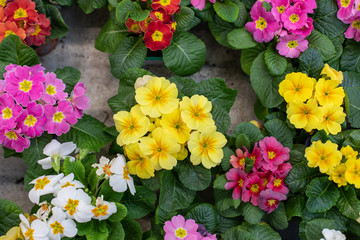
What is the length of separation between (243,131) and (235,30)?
1.81 ft

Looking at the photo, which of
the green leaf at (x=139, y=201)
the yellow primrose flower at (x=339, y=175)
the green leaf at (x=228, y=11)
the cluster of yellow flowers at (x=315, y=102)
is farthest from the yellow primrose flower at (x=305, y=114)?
the green leaf at (x=139, y=201)

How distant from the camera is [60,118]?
200 cm

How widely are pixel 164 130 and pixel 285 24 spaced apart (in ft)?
2.72

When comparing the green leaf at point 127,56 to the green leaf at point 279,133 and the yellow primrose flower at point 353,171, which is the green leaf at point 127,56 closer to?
the green leaf at point 279,133

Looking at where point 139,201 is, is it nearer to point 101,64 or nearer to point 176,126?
point 176,126

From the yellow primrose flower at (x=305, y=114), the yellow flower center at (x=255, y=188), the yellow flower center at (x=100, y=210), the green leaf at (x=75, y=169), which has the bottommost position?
the yellow flower center at (x=255, y=188)

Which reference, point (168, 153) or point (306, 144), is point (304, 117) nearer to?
point (306, 144)

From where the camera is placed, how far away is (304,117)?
1.96m

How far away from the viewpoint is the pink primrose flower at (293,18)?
2.10 m

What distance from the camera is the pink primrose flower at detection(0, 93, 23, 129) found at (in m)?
1.87

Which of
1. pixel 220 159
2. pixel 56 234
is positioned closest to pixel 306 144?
pixel 220 159

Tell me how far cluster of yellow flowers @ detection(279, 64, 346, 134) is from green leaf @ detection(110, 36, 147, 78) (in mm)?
750

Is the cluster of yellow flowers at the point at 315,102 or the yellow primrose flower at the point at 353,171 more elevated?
the cluster of yellow flowers at the point at 315,102

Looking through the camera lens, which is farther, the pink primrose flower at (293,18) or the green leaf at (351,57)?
the green leaf at (351,57)
